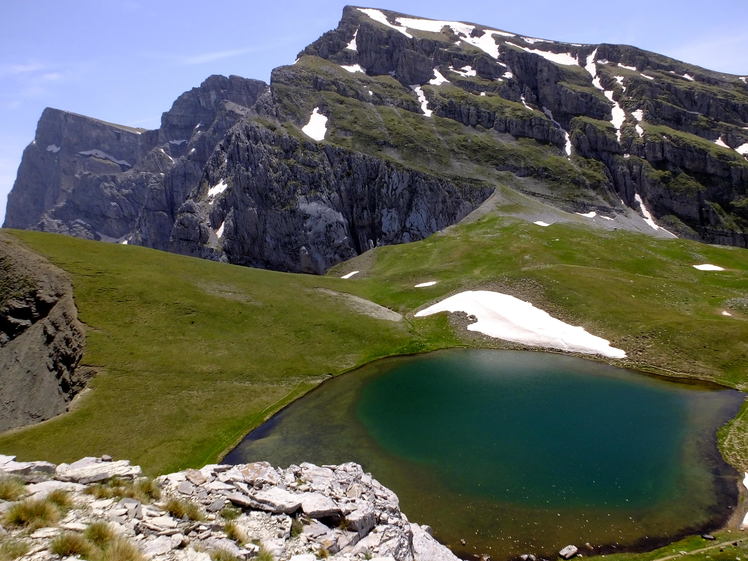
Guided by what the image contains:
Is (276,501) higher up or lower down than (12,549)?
lower down

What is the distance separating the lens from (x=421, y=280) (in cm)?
8356

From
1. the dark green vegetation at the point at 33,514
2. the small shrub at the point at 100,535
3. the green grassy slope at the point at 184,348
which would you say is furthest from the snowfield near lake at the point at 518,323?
the dark green vegetation at the point at 33,514

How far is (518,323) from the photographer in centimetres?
5944

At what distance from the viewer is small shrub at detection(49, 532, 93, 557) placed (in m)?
10.5

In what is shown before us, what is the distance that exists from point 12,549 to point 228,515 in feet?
20.9

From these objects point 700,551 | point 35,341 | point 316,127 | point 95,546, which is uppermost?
point 316,127

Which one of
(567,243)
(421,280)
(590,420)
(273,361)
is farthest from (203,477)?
(567,243)

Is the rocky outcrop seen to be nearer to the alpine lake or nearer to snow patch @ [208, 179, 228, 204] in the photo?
snow patch @ [208, 179, 228, 204]

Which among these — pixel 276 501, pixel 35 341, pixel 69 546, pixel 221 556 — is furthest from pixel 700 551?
pixel 35 341

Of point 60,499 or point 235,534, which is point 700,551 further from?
point 60,499

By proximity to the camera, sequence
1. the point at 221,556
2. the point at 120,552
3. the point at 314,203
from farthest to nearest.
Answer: the point at 314,203 < the point at 221,556 < the point at 120,552

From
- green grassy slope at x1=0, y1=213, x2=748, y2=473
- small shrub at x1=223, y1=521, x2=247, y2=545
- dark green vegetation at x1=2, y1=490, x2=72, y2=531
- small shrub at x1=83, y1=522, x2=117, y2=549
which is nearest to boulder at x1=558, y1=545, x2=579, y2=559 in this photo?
green grassy slope at x1=0, y1=213, x2=748, y2=473

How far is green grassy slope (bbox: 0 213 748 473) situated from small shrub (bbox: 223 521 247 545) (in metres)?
22.7

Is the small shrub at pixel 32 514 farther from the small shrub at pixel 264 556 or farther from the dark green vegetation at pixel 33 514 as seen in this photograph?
the small shrub at pixel 264 556
